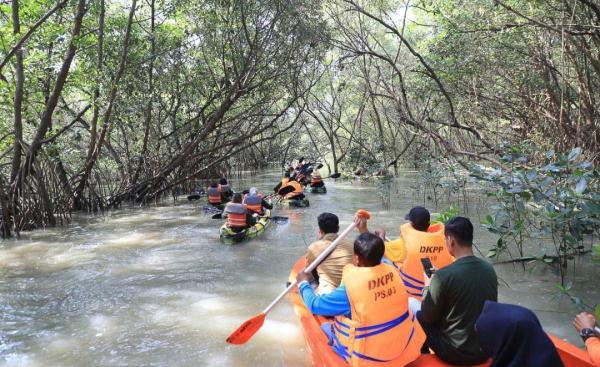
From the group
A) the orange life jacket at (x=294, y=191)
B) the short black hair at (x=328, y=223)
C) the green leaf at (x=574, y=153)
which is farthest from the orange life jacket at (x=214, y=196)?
the green leaf at (x=574, y=153)

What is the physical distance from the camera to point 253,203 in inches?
361

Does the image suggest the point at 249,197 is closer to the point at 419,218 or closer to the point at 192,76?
the point at 192,76

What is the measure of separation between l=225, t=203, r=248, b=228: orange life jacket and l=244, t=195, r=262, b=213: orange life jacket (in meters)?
1.27

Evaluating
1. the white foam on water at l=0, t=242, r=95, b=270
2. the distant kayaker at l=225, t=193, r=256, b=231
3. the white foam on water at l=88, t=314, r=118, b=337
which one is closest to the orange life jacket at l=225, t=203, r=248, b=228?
the distant kayaker at l=225, t=193, r=256, b=231

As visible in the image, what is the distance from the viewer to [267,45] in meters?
12.3

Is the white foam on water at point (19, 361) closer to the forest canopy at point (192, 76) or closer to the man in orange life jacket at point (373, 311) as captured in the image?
the man in orange life jacket at point (373, 311)

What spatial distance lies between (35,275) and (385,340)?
222 inches

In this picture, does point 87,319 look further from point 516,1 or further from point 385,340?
point 516,1

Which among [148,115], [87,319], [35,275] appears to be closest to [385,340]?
[87,319]

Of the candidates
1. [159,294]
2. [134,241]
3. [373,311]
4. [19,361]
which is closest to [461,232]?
[373,311]

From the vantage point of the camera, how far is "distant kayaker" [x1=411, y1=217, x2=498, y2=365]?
2.48 meters

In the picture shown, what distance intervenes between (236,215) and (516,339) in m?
6.46

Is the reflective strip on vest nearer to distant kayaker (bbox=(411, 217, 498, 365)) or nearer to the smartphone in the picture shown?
the smartphone

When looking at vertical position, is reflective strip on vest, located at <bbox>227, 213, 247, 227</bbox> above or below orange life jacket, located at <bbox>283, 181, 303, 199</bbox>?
below
